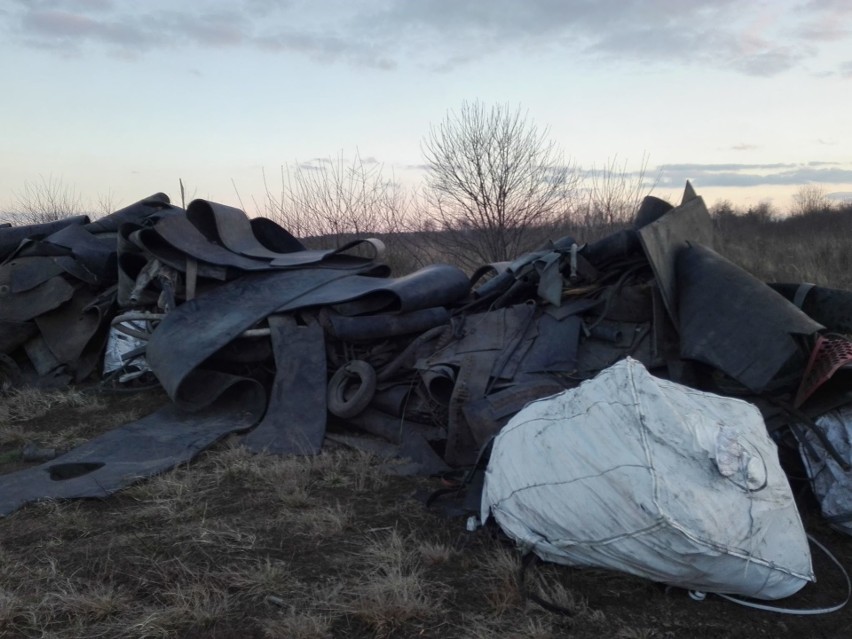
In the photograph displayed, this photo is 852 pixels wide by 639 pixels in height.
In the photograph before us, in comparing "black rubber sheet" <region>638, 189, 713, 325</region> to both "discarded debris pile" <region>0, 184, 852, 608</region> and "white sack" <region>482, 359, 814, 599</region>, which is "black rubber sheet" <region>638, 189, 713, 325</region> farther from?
"white sack" <region>482, 359, 814, 599</region>

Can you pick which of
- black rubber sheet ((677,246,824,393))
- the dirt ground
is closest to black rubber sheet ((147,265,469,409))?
the dirt ground

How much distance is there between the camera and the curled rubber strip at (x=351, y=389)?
4.85m

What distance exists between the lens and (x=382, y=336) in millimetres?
5172

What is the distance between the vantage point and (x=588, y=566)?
2.88 meters

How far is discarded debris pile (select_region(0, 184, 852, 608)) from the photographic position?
3.84 metres

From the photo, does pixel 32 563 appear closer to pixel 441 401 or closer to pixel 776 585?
pixel 441 401

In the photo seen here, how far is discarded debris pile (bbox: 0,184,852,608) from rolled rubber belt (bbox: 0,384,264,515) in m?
0.02

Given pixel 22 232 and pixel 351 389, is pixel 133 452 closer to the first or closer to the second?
pixel 351 389

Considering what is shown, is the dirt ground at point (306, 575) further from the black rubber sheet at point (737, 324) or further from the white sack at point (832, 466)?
the black rubber sheet at point (737, 324)

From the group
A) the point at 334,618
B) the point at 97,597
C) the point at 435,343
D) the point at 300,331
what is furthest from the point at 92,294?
the point at 334,618

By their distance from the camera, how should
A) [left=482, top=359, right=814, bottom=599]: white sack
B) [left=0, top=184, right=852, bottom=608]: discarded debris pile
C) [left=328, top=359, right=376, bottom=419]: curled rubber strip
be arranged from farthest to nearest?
[left=328, top=359, right=376, bottom=419]: curled rubber strip < [left=0, top=184, right=852, bottom=608]: discarded debris pile < [left=482, top=359, right=814, bottom=599]: white sack

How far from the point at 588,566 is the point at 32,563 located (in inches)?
94.6

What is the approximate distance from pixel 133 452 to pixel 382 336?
1785mm

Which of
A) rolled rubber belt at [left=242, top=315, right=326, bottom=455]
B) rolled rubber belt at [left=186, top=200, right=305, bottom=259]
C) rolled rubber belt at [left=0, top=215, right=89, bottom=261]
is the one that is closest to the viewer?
rolled rubber belt at [left=242, top=315, right=326, bottom=455]
